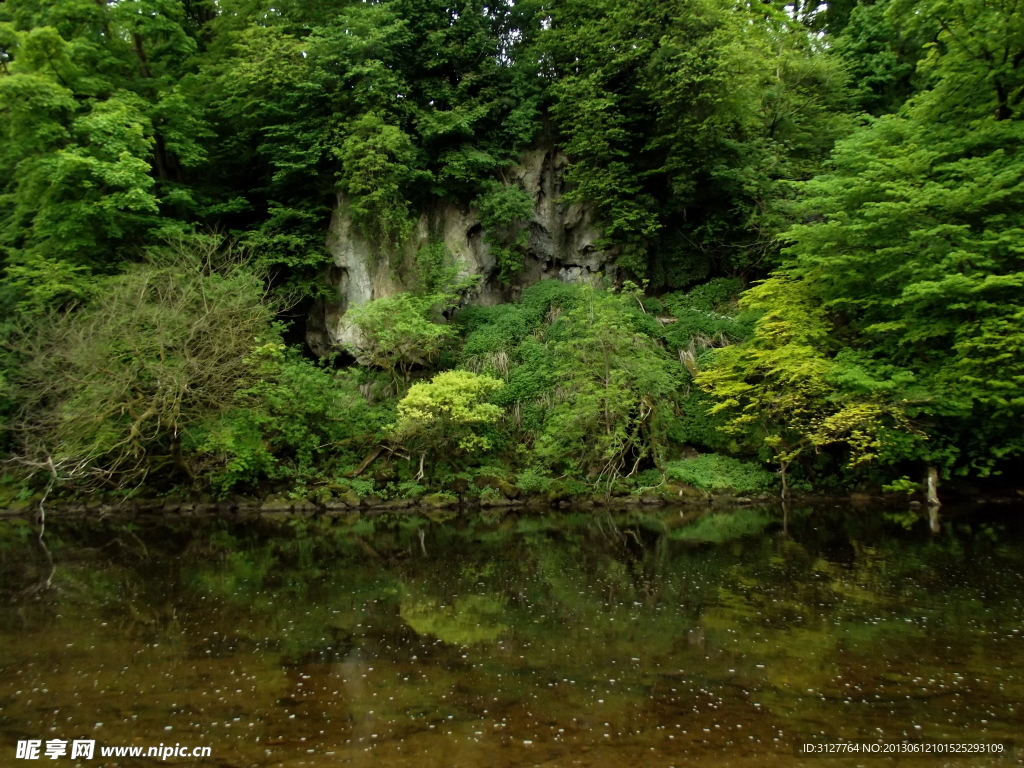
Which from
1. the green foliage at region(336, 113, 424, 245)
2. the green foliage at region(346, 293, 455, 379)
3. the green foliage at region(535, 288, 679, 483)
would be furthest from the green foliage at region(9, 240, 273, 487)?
the green foliage at region(535, 288, 679, 483)

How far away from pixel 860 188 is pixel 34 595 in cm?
2104

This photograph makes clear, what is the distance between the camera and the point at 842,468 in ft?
59.6

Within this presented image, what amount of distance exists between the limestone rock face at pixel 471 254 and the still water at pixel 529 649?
12836 mm

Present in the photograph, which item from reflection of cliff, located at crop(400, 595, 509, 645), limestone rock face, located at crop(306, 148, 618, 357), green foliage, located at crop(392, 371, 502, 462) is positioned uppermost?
limestone rock face, located at crop(306, 148, 618, 357)

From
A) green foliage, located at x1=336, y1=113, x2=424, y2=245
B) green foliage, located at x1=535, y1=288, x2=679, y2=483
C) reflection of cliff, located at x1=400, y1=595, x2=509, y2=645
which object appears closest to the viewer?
reflection of cliff, located at x1=400, y1=595, x2=509, y2=645

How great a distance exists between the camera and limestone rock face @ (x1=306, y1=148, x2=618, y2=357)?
80.4 feet

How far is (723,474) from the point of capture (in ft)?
63.1

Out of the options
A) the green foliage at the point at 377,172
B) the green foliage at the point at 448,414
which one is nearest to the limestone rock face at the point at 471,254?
the green foliage at the point at 377,172

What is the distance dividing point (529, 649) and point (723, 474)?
1298cm

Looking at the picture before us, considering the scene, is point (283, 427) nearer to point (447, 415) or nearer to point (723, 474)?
point (447, 415)

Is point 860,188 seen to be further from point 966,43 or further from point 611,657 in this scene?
point 611,657

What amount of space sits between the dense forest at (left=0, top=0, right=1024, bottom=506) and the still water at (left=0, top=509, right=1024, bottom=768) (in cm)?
485

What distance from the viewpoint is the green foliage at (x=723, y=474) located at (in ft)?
61.6

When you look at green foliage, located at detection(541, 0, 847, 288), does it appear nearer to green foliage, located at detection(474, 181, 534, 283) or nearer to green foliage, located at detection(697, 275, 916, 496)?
green foliage, located at detection(474, 181, 534, 283)
